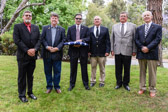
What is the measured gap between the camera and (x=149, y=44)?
Result: 4531 mm

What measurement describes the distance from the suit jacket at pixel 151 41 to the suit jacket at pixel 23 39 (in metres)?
2.87

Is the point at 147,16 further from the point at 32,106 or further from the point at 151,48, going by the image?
the point at 32,106

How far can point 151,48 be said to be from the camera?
4.49 meters

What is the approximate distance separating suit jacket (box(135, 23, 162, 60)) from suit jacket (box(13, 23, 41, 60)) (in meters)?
2.87

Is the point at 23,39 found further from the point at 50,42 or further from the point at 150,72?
the point at 150,72

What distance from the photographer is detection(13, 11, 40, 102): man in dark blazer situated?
409 centimetres

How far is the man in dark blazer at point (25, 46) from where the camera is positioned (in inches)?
161

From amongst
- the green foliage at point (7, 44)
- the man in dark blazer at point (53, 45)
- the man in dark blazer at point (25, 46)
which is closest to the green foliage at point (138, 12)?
the man in dark blazer at point (53, 45)

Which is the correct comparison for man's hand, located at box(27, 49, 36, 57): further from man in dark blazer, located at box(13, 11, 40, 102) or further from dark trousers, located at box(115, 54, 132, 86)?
dark trousers, located at box(115, 54, 132, 86)

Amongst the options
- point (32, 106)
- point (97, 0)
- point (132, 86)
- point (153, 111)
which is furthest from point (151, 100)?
point (97, 0)

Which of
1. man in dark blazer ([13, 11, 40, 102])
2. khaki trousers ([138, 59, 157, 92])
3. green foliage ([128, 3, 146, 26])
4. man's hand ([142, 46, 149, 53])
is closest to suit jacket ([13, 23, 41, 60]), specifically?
man in dark blazer ([13, 11, 40, 102])

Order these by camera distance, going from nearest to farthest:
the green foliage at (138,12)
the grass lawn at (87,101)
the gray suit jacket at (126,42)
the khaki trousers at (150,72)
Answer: the grass lawn at (87,101) → the khaki trousers at (150,72) → the gray suit jacket at (126,42) → the green foliage at (138,12)

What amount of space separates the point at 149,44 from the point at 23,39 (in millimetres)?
3332

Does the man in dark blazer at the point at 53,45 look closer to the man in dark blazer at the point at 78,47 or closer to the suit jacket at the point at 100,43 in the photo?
the man in dark blazer at the point at 78,47
